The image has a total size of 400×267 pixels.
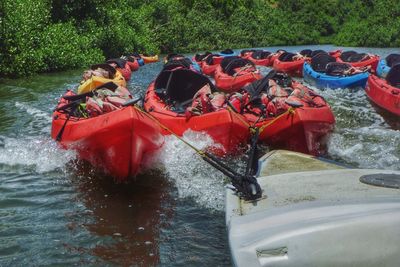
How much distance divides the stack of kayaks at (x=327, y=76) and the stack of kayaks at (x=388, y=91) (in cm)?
104

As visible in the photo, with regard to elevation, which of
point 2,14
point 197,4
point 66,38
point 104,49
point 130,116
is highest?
point 130,116

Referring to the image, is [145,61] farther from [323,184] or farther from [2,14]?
[323,184]

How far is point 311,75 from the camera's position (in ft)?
51.4

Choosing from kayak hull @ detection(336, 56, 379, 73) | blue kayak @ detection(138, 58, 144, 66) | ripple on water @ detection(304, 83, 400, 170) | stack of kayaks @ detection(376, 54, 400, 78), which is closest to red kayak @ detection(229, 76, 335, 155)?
ripple on water @ detection(304, 83, 400, 170)

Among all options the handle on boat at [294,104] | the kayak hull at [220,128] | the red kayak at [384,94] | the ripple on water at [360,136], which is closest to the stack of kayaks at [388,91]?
the red kayak at [384,94]

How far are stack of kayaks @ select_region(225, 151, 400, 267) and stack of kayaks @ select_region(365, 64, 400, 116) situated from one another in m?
7.37

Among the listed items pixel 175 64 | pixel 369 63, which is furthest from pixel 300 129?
pixel 369 63

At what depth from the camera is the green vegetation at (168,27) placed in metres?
18.2

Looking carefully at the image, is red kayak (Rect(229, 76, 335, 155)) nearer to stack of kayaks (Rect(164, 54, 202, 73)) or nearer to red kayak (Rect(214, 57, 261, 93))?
stack of kayaks (Rect(164, 54, 202, 73))

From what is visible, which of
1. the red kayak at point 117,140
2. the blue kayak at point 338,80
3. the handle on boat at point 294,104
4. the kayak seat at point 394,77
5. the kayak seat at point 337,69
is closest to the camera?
the red kayak at point 117,140

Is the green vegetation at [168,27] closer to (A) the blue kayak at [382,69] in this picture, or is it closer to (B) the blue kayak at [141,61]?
(B) the blue kayak at [141,61]

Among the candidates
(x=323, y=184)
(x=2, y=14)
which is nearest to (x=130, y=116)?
(x=323, y=184)

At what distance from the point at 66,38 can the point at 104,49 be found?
4.29 m

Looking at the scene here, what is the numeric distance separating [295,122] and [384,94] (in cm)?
529
